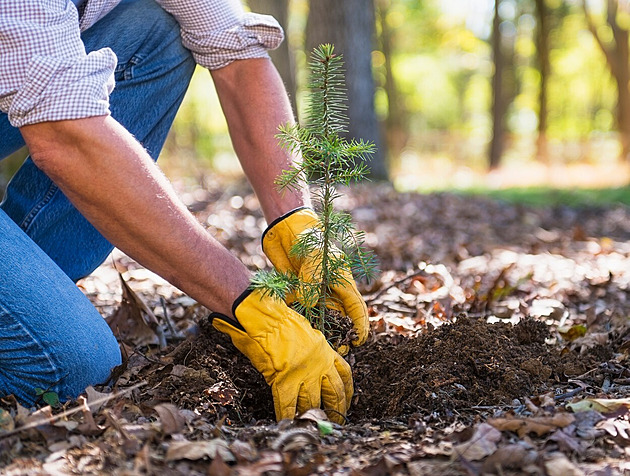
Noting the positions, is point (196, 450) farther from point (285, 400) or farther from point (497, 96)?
point (497, 96)

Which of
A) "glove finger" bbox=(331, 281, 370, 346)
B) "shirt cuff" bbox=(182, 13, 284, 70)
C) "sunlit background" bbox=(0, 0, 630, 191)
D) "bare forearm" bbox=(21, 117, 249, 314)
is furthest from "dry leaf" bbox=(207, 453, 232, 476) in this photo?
"sunlit background" bbox=(0, 0, 630, 191)

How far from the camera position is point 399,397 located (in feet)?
5.87

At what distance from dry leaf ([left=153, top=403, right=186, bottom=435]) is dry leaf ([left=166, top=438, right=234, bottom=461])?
80 millimetres

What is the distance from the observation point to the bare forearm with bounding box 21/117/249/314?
5.48 ft

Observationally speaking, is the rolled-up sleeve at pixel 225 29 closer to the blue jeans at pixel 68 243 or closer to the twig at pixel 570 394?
the blue jeans at pixel 68 243

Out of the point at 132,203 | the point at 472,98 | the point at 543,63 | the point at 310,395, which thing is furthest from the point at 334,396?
the point at 472,98

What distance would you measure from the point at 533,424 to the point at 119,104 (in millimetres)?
1925

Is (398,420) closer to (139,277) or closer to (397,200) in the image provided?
(139,277)

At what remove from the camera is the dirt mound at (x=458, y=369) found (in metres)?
1.76

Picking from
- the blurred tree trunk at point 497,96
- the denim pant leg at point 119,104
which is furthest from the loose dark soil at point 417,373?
the blurred tree trunk at point 497,96

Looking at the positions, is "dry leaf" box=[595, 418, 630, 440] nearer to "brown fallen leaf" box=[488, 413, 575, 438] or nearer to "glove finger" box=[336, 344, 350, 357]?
"brown fallen leaf" box=[488, 413, 575, 438]

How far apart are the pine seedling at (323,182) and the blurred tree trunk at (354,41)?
4959mm

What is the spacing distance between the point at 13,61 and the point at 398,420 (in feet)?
4.76

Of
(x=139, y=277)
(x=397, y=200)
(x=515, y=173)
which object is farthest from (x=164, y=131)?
(x=515, y=173)
